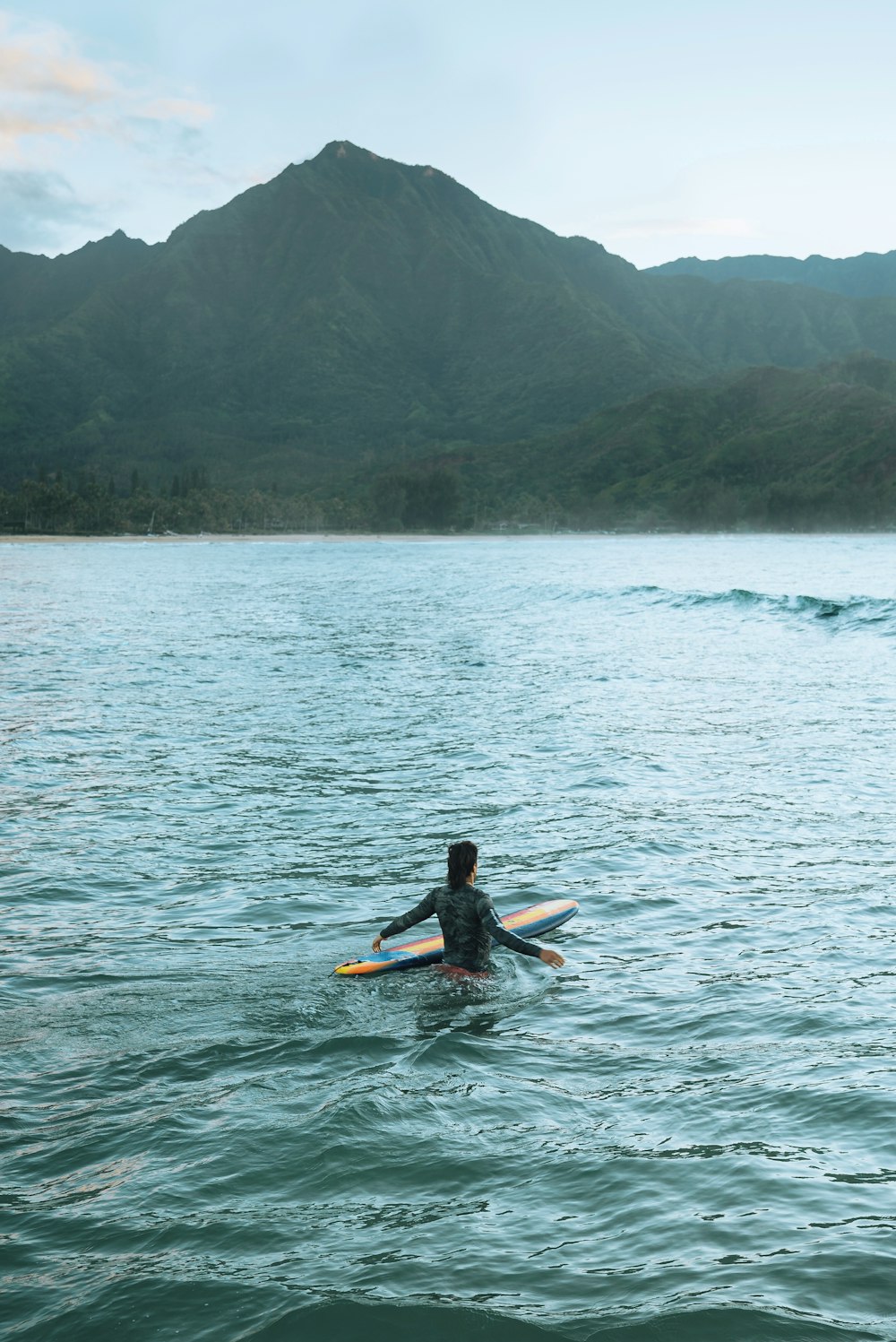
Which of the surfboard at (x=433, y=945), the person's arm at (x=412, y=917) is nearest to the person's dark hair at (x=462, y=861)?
→ the person's arm at (x=412, y=917)

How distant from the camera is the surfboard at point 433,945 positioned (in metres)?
12.7

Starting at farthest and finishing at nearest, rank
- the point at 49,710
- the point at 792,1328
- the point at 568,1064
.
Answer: the point at 49,710, the point at 568,1064, the point at 792,1328

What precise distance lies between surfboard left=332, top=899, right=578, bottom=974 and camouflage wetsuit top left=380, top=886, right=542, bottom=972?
0.87 ft

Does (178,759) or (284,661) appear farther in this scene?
(284,661)

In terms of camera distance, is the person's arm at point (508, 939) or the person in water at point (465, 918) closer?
the person's arm at point (508, 939)

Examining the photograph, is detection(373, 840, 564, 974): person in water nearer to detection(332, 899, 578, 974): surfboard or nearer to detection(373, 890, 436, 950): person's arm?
detection(373, 890, 436, 950): person's arm

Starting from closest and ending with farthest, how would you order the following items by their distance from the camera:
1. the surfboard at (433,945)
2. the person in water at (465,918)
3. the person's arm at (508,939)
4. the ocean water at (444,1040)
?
the ocean water at (444,1040) → the person's arm at (508,939) → the person in water at (465,918) → the surfboard at (433,945)

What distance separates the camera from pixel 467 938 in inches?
504

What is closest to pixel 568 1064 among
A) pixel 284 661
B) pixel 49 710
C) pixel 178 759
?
pixel 178 759

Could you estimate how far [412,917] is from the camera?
12.6 metres

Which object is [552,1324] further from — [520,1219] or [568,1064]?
[568,1064]

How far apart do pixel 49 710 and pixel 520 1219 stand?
27266mm

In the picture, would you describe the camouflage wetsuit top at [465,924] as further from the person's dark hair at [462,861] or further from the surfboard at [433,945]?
the surfboard at [433,945]

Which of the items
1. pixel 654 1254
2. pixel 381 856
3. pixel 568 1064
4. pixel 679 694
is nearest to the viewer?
pixel 654 1254
